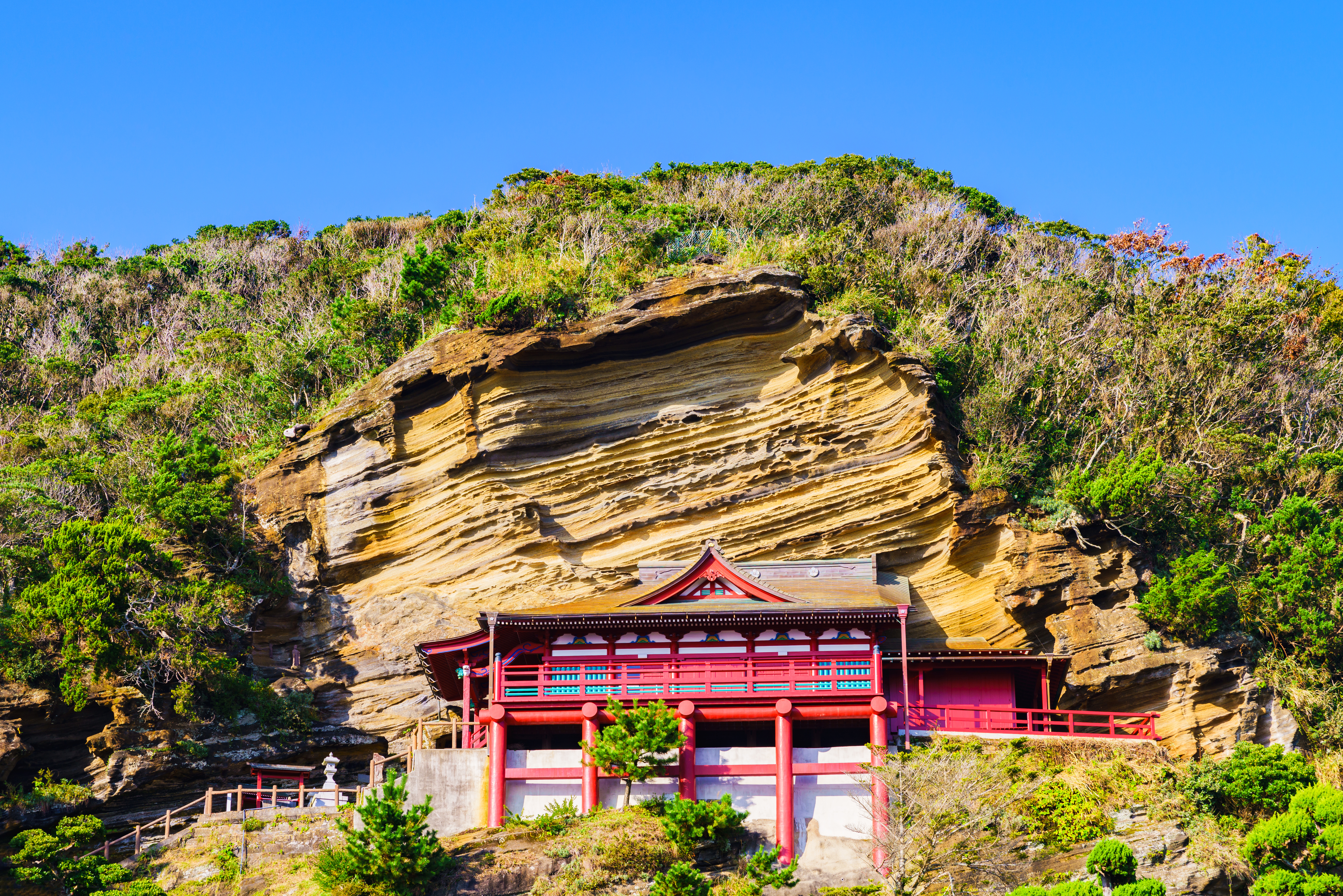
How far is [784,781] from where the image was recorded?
2778cm

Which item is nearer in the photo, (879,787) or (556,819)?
(556,819)

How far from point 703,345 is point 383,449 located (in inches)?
405

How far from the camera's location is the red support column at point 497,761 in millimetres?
27750

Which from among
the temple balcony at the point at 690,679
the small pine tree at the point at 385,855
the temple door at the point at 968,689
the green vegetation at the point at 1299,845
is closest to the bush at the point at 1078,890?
the green vegetation at the point at 1299,845

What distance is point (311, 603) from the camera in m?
36.0

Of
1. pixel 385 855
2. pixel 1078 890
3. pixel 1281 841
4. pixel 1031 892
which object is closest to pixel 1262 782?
pixel 1281 841

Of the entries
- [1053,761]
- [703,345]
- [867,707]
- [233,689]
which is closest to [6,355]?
[233,689]

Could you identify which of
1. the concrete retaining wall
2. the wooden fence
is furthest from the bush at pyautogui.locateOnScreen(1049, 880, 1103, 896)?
the wooden fence

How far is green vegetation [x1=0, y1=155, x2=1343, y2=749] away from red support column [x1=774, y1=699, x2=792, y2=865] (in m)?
10.0

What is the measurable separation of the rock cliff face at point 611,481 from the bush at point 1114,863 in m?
10.2

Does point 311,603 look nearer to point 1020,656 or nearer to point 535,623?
point 535,623

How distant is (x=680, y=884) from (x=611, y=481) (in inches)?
599

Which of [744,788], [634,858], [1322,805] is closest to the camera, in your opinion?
[1322,805]

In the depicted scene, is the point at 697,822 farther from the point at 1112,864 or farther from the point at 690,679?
the point at 1112,864
